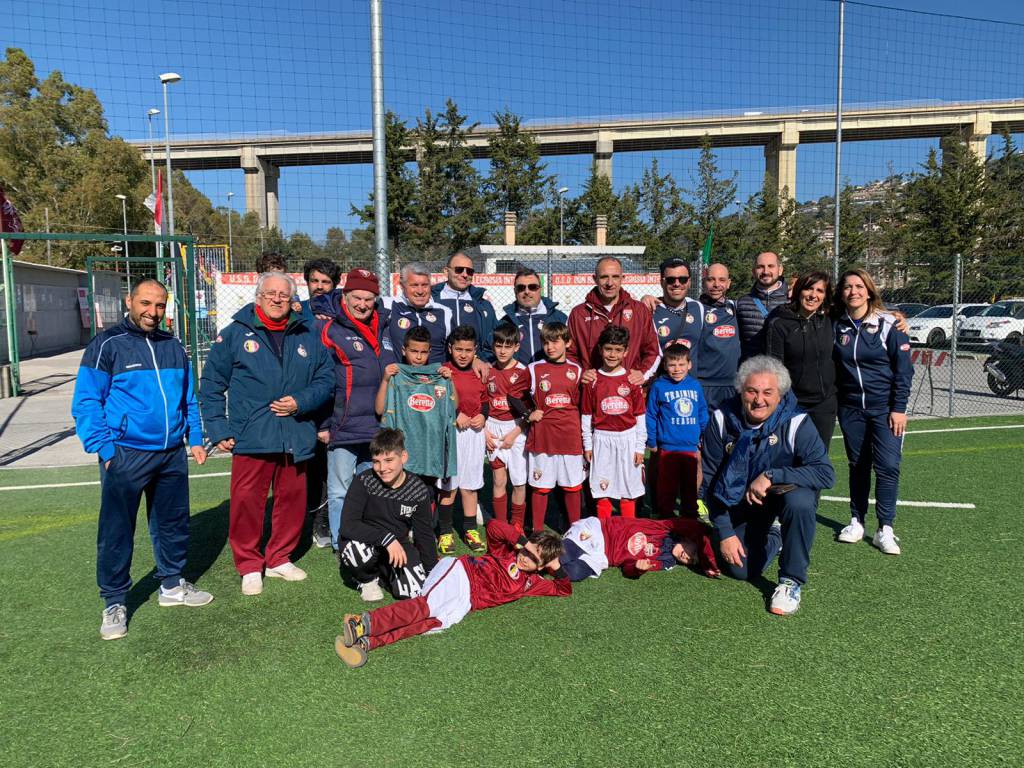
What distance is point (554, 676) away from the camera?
121 inches

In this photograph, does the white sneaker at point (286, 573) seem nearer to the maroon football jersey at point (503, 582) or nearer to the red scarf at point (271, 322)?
the maroon football jersey at point (503, 582)

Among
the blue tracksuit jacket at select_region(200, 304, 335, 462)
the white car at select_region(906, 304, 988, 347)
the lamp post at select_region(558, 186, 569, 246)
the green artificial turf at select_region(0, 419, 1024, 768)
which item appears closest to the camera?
the green artificial turf at select_region(0, 419, 1024, 768)

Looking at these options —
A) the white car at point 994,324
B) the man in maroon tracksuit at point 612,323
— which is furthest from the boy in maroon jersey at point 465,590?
the white car at point 994,324

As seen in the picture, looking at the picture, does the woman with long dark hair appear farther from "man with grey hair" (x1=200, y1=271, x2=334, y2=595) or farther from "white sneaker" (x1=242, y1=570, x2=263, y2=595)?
"white sneaker" (x1=242, y1=570, x2=263, y2=595)

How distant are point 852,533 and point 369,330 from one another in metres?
3.65

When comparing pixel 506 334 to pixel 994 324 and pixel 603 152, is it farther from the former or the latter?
pixel 603 152

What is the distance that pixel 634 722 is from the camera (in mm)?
2701

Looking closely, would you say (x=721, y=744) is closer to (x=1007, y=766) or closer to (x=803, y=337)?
(x=1007, y=766)

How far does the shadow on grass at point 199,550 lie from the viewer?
161 inches

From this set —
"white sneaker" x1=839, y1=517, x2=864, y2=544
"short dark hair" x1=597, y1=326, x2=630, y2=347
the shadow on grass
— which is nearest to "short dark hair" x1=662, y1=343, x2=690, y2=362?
"short dark hair" x1=597, y1=326, x2=630, y2=347

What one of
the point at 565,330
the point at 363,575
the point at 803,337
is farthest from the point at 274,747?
the point at 803,337

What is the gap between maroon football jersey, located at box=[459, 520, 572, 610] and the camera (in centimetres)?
376

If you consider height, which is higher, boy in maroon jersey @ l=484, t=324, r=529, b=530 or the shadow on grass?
boy in maroon jersey @ l=484, t=324, r=529, b=530

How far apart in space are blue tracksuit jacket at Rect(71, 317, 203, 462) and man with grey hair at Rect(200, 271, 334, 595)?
0.26m
